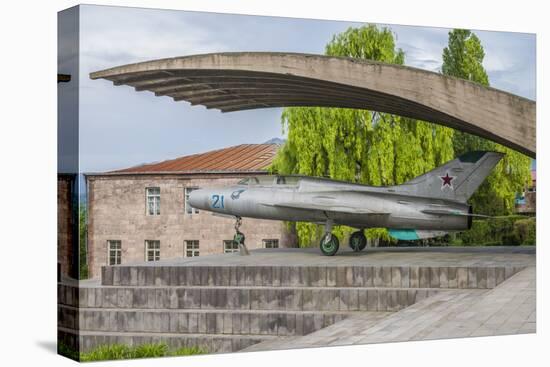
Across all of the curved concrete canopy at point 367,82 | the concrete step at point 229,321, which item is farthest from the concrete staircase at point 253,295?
the curved concrete canopy at point 367,82

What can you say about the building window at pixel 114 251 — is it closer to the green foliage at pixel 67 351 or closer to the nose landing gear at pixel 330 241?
the green foliage at pixel 67 351

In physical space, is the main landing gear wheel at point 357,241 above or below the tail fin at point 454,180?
below

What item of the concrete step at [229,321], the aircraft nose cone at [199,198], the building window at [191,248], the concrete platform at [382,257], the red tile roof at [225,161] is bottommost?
the concrete step at [229,321]

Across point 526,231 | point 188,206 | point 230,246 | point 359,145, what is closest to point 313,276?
point 230,246

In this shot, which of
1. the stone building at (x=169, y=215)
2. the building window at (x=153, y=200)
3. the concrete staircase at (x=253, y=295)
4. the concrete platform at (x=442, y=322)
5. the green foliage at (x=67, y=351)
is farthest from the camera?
the building window at (x=153, y=200)

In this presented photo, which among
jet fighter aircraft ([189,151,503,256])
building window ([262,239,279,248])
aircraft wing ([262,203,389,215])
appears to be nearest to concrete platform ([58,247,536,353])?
building window ([262,239,279,248])

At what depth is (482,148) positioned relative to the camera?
784 inches

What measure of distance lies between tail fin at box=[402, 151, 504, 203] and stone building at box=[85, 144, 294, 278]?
2.67 metres

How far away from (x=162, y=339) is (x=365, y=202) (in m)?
4.49

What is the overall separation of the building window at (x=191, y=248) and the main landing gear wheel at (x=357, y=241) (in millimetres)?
2758

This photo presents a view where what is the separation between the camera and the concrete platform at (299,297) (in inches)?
678

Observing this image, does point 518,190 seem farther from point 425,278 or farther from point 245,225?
point 245,225

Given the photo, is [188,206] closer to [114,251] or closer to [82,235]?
[114,251]

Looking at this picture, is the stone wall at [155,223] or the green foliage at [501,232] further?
the green foliage at [501,232]
